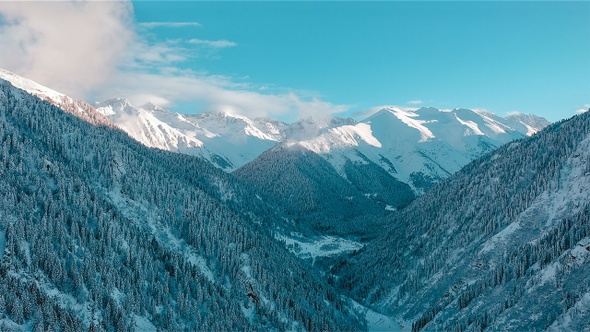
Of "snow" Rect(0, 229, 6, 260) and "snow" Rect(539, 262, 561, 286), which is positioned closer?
"snow" Rect(0, 229, 6, 260)

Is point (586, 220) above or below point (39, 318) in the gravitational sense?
above

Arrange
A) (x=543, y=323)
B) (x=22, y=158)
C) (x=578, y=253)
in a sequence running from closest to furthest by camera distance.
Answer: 1. (x=543, y=323)
2. (x=578, y=253)
3. (x=22, y=158)

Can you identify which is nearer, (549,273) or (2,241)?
(2,241)

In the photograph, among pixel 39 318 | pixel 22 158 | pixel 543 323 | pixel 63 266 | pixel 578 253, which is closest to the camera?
pixel 39 318

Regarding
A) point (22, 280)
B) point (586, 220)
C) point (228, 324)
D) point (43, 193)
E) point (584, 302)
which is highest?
point (43, 193)

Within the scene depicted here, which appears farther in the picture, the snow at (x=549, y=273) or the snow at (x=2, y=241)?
the snow at (x=549, y=273)

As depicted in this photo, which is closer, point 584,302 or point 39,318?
point 39,318

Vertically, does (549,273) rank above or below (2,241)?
below

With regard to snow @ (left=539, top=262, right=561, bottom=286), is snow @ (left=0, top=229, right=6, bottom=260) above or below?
above

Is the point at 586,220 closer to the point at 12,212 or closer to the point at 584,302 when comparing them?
the point at 584,302

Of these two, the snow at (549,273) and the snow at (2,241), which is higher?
the snow at (2,241)

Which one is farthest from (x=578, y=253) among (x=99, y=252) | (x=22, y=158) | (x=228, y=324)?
(x=22, y=158)
